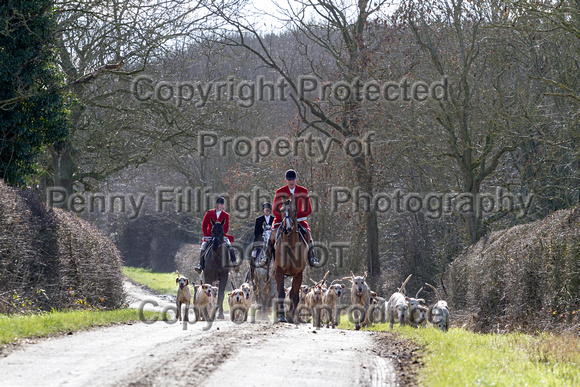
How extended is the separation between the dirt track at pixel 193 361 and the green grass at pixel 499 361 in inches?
23.5

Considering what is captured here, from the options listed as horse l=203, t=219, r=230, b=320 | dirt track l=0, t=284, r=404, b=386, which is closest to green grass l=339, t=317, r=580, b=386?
dirt track l=0, t=284, r=404, b=386

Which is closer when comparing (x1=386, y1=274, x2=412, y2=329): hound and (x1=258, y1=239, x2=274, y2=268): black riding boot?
(x1=258, y1=239, x2=274, y2=268): black riding boot

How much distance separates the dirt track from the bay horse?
3.40 meters

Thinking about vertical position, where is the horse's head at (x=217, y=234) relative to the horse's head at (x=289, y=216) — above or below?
below

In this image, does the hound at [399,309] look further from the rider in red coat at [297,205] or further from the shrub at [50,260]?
the shrub at [50,260]

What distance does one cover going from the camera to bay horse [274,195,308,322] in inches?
520

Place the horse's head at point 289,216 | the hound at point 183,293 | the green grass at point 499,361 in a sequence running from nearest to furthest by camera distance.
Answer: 1. the green grass at point 499,361
2. the horse's head at point 289,216
3. the hound at point 183,293

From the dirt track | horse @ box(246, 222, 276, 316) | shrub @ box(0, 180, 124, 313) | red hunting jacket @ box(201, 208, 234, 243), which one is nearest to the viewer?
the dirt track

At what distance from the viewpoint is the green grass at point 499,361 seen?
6.64 m

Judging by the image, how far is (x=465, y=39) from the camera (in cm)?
2055

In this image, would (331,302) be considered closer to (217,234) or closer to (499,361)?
(217,234)

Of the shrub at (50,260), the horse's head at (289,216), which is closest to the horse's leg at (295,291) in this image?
the horse's head at (289,216)

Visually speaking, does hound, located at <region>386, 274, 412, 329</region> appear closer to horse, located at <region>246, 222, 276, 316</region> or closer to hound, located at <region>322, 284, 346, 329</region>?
hound, located at <region>322, 284, 346, 329</region>

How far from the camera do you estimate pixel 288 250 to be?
13.4 meters
